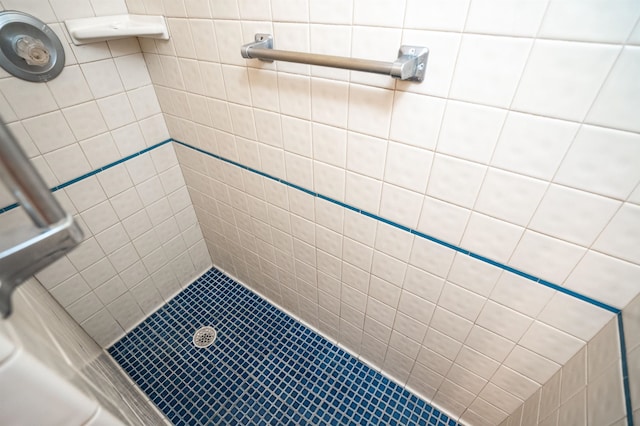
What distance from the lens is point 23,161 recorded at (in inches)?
11.5

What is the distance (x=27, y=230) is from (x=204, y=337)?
156 centimetres

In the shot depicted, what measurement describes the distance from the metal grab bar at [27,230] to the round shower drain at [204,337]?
152 cm

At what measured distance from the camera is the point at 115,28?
43.7 inches

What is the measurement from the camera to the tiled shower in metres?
0.60

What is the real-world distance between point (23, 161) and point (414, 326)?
125cm

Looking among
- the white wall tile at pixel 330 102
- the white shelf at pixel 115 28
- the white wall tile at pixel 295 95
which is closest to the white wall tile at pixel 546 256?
the white wall tile at pixel 330 102

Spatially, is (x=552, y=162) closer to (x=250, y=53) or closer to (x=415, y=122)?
(x=415, y=122)

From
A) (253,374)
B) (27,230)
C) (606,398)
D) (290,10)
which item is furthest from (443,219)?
(253,374)

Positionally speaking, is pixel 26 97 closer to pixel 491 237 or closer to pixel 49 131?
pixel 49 131

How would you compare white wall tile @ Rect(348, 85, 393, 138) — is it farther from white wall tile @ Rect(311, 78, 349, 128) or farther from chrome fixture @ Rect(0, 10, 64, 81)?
chrome fixture @ Rect(0, 10, 64, 81)

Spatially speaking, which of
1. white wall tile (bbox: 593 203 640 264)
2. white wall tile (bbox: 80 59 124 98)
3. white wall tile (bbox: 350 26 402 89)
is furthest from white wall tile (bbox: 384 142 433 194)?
white wall tile (bbox: 80 59 124 98)

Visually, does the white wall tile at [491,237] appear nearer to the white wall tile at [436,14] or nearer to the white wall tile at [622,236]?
the white wall tile at [622,236]

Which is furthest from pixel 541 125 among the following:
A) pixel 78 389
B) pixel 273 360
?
pixel 273 360

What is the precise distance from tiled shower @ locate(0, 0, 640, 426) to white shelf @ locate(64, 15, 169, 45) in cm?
3
